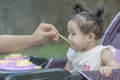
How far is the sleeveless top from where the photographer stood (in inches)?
128

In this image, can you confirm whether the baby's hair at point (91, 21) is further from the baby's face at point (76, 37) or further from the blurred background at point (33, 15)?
the blurred background at point (33, 15)

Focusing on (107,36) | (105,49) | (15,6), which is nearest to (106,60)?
(105,49)

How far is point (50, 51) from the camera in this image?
6.95 m

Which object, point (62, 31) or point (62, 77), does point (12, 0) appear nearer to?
point (62, 31)

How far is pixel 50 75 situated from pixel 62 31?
16.7 feet

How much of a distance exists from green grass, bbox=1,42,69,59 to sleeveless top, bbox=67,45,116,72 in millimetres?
3077

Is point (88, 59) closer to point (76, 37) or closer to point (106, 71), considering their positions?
point (76, 37)

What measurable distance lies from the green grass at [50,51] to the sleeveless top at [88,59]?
10.1 feet

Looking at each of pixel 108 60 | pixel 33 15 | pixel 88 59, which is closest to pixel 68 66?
pixel 88 59

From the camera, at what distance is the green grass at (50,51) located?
21.7 ft

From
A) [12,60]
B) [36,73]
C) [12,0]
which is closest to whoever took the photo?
[36,73]

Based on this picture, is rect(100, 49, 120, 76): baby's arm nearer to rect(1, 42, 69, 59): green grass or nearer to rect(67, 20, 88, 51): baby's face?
rect(67, 20, 88, 51): baby's face

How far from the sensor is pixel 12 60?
10.3 ft

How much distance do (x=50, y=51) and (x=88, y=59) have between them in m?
3.68
